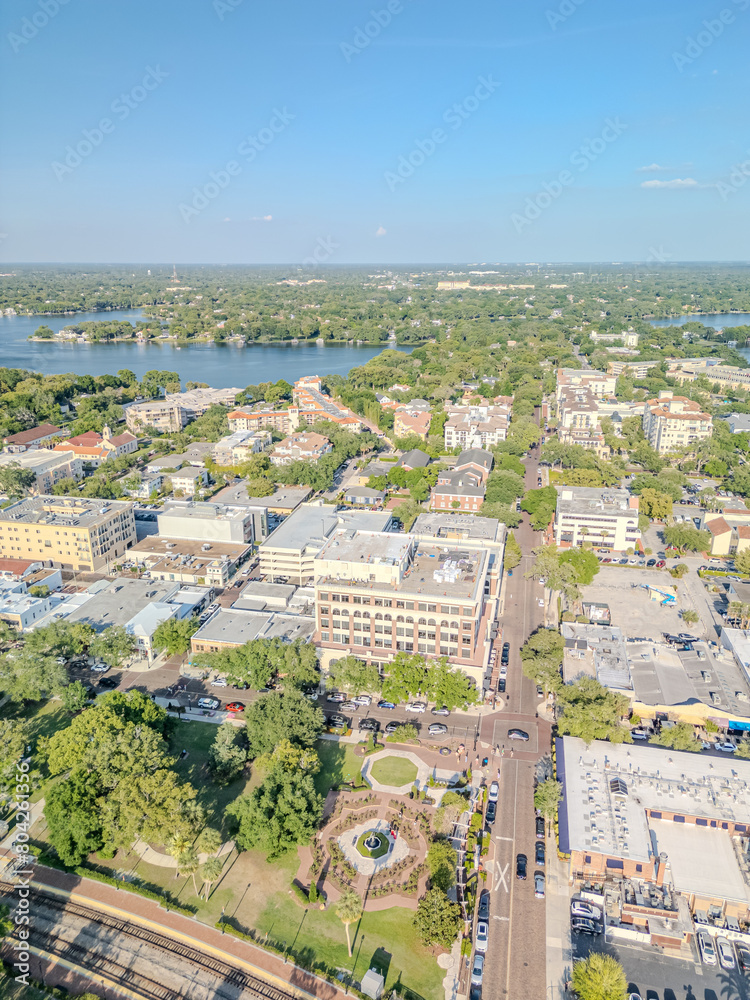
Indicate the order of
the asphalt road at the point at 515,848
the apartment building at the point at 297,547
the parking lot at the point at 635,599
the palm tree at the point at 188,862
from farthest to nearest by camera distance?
1. the apartment building at the point at 297,547
2. the parking lot at the point at 635,599
3. the palm tree at the point at 188,862
4. the asphalt road at the point at 515,848

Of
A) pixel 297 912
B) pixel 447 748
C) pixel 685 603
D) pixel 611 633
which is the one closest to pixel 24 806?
pixel 297 912

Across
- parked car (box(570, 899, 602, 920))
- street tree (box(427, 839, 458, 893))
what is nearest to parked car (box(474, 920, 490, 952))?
street tree (box(427, 839, 458, 893))

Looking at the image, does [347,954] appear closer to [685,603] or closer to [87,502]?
[685,603]

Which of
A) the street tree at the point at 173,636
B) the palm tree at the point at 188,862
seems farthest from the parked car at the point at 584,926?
the street tree at the point at 173,636

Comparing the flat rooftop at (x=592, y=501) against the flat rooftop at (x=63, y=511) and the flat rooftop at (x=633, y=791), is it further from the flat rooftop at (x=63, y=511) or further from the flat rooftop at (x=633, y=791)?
the flat rooftop at (x=63, y=511)

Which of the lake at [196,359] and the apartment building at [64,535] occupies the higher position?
the lake at [196,359]

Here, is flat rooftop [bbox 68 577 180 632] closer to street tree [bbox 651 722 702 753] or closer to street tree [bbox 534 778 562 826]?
street tree [bbox 534 778 562 826]
